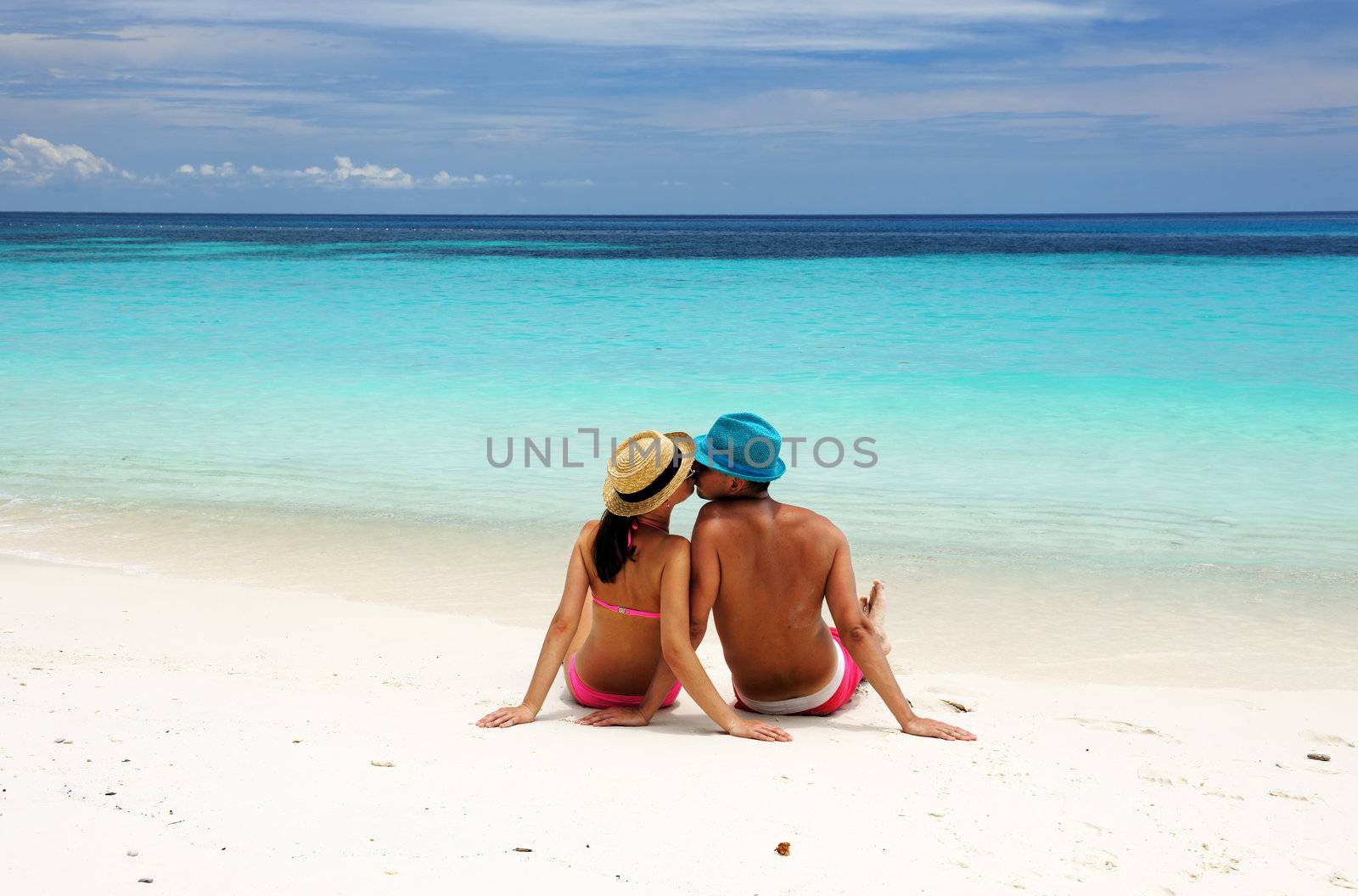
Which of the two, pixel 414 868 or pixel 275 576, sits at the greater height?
pixel 414 868

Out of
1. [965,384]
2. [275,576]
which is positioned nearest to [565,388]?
[965,384]

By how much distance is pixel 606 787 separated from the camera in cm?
266

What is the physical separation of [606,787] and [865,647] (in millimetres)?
956

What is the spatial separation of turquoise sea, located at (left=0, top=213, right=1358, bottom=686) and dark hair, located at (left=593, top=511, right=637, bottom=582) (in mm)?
1561

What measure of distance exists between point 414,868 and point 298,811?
384mm

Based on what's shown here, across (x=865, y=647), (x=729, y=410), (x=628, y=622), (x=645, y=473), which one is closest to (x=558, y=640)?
(x=628, y=622)

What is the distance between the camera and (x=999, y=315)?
1773 cm

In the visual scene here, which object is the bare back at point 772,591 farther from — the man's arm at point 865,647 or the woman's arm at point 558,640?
the woman's arm at point 558,640

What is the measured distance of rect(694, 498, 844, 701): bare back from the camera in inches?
126

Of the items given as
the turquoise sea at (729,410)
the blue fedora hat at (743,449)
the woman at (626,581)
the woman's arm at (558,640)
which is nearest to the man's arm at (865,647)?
the blue fedora hat at (743,449)

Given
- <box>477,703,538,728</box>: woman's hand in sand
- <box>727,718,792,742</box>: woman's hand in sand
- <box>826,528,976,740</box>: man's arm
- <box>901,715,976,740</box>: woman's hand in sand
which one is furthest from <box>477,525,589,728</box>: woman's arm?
<box>901,715,976,740</box>: woman's hand in sand

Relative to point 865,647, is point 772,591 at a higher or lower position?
higher

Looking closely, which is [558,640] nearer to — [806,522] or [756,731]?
[756,731]

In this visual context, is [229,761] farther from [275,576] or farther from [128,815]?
[275,576]
